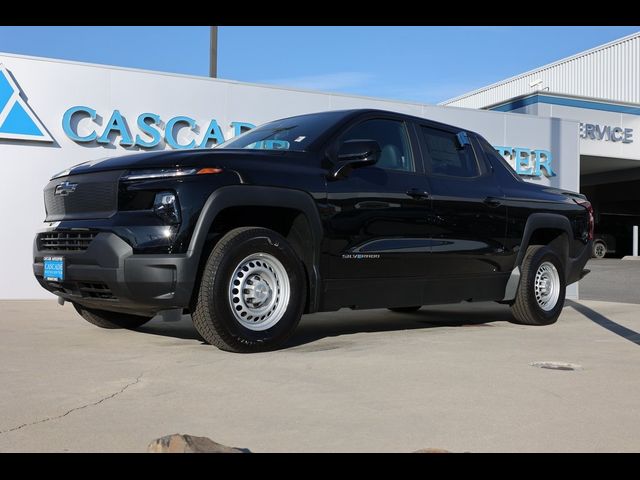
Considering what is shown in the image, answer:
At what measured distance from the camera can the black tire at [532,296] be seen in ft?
24.0

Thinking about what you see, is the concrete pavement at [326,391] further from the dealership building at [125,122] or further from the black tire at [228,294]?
the dealership building at [125,122]

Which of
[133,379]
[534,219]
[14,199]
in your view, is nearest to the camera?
[133,379]

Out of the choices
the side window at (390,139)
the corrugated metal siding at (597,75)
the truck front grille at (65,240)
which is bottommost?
the truck front grille at (65,240)

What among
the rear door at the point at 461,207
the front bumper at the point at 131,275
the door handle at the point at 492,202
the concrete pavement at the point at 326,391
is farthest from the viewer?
the door handle at the point at 492,202

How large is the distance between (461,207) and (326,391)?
3.03m

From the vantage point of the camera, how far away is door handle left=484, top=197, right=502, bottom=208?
22.3 ft

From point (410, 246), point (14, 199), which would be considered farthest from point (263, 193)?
point (14, 199)

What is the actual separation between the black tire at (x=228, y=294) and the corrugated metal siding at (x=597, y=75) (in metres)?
24.1

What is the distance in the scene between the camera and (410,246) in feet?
19.9

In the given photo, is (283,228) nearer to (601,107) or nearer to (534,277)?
(534,277)

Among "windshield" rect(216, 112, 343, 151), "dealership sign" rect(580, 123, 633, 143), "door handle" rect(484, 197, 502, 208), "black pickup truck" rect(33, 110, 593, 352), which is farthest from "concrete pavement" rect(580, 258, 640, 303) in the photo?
"windshield" rect(216, 112, 343, 151)

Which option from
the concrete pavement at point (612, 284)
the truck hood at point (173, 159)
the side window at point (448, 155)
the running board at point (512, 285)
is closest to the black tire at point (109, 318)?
the truck hood at point (173, 159)

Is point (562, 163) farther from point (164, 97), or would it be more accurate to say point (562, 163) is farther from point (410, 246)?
point (410, 246)

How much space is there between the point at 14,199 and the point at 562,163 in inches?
430
